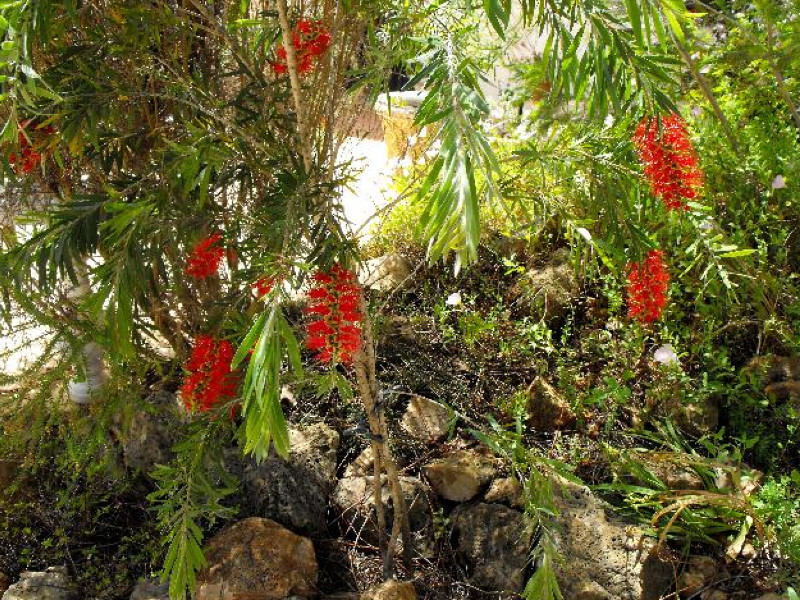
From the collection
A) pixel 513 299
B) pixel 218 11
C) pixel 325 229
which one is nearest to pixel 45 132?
pixel 218 11

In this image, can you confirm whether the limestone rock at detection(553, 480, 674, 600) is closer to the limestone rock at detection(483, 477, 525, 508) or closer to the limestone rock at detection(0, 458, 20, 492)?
the limestone rock at detection(483, 477, 525, 508)

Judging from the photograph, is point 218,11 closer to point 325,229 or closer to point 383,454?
point 325,229

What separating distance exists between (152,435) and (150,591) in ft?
1.69

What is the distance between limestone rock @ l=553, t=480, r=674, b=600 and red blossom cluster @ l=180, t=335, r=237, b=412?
1.04 m

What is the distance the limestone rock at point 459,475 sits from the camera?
2469 millimetres

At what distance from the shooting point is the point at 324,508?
8.29ft

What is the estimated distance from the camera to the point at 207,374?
2.01m

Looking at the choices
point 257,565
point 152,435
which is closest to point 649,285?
point 257,565

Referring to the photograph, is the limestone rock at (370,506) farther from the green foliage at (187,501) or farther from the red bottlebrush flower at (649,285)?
the red bottlebrush flower at (649,285)

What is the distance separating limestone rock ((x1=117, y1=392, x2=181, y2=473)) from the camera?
263 cm

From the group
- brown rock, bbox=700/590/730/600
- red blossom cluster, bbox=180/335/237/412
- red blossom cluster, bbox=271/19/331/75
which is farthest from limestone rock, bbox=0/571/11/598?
brown rock, bbox=700/590/730/600

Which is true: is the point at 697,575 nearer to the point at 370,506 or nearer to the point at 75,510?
the point at 370,506

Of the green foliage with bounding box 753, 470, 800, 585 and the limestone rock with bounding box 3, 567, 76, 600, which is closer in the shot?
the green foliage with bounding box 753, 470, 800, 585

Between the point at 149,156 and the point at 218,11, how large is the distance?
1.68ft
